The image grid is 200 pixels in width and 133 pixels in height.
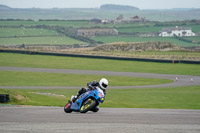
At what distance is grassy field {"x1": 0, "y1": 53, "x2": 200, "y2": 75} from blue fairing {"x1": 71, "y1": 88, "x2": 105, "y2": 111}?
45.4 metres

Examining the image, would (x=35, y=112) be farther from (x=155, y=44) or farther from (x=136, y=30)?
(x=136, y=30)

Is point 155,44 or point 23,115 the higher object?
point 23,115

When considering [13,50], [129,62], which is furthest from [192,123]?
[13,50]

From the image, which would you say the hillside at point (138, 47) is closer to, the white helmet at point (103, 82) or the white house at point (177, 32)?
the white house at point (177, 32)

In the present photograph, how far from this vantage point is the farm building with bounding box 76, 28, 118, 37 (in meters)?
175

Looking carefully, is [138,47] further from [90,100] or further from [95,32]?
[90,100]

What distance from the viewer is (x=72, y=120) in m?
16.8

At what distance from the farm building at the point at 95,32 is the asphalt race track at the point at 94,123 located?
508 ft

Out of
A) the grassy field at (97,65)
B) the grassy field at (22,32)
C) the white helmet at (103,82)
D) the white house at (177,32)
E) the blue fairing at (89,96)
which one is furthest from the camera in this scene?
the white house at (177,32)

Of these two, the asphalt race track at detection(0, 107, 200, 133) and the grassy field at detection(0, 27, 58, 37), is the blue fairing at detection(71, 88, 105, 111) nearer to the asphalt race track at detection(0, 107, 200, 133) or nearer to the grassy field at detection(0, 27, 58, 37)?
the asphalt race track at detection(0, 107, 200, 133)

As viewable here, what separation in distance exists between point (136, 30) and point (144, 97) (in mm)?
144430

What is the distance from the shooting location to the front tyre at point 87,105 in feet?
63.8

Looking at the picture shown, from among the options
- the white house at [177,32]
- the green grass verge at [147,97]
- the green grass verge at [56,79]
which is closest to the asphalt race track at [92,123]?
the green grass verge at [147,97]

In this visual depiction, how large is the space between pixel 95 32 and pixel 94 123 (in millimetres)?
161608
